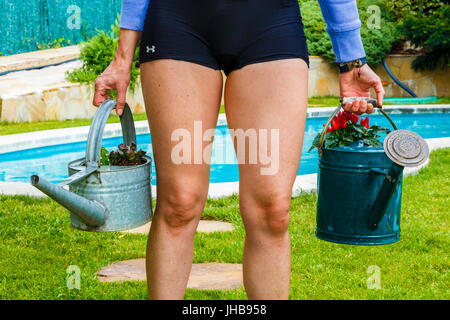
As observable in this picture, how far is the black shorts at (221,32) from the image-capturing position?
1.53m

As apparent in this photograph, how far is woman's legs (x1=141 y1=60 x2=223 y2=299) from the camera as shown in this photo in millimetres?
1535

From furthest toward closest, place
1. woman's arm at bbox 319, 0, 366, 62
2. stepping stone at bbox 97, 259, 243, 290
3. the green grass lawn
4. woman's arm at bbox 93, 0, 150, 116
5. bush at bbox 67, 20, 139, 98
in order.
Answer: bush at bbox 67, 20, 139, 98, stepping stone at bbox 97, 259, 243, 290, the green grass lawn, woman's arm at bbox 319, 0, 366, 62, woman's arm at bbox 93, 0, 150, 116

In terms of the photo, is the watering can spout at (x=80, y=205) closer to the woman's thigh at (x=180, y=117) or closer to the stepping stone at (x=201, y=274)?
the woman's thigh at (x=180, y=117)

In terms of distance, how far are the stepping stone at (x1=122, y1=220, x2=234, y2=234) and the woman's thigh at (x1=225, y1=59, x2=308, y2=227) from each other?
5.62 ft

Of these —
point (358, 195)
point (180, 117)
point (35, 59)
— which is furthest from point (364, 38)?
point (180, 117)

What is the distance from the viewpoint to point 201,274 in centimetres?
257

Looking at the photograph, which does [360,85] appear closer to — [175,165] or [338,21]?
[338,21]

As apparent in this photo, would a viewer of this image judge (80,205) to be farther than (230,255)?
No

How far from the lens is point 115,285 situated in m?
2.40

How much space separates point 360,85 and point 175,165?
80 cm

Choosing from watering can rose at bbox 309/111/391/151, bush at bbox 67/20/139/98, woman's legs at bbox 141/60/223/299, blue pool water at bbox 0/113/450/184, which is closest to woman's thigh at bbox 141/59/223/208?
woman's legs at bbox 141/60/223/299

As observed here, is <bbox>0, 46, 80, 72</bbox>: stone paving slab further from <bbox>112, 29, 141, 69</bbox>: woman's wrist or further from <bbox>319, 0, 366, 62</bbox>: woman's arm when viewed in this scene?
<bbox>319, 0, 366, 62</bbox>: woman's arm

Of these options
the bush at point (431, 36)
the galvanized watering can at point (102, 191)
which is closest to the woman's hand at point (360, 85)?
the galvanized watering can at point (102, 191)
